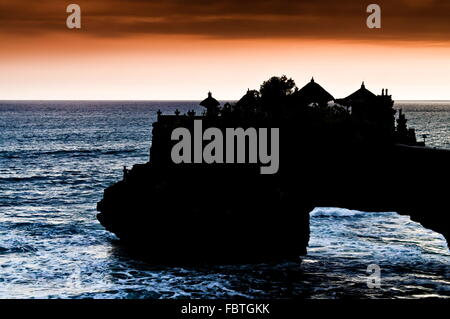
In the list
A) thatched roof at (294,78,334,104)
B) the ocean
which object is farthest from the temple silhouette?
thatched roof at (294,78,334,104)

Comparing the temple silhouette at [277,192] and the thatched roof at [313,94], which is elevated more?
the thatched roof at [313,94]

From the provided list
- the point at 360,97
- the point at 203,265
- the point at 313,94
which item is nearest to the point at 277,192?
the point at 203,265

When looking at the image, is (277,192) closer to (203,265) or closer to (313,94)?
(203,265)

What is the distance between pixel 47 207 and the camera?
50.5 m

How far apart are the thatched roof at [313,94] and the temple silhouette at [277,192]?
6.88 meters

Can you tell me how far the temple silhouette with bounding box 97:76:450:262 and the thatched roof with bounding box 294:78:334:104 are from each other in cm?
688

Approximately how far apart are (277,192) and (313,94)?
1153 cm

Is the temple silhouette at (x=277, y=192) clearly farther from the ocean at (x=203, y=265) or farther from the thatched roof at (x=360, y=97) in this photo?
the thatched roof at (x=360, y=97)

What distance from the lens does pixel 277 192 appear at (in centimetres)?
3406

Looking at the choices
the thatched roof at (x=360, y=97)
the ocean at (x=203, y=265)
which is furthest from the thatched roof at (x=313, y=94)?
the ocean at (x=203, y=265)

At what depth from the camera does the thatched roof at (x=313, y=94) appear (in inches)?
1682
